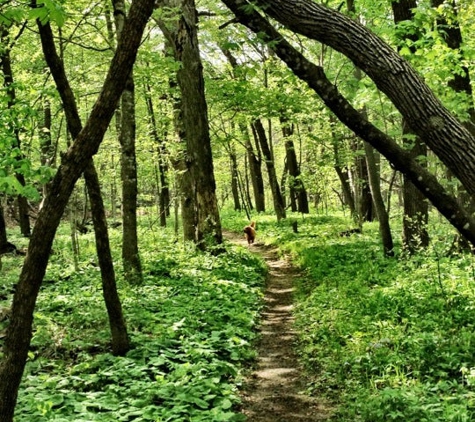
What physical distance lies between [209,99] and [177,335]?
1051 centimetres

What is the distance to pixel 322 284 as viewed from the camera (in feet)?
34.7

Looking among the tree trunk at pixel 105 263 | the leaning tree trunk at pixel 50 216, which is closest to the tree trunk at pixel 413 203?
the tree trunk at pixel 105 263

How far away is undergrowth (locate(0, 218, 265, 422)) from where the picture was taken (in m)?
4.97

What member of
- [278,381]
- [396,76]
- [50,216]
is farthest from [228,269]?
[396,76]

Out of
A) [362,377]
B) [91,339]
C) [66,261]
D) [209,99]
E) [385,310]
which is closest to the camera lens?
[362,377]

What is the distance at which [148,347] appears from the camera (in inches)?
259

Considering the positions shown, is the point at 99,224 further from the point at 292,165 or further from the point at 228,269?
the point at 292,165

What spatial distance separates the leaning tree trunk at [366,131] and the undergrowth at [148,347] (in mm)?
3004

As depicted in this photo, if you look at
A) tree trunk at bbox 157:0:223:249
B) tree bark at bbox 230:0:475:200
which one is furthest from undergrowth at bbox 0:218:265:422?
tree bark at bbox 230:0:475:200

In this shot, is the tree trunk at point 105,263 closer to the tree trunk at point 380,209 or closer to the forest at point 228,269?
the forest at point 228,269

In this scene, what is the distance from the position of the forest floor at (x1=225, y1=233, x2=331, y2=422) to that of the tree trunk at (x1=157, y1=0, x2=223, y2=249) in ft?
12.5

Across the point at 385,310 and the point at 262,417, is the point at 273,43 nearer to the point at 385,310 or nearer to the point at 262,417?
the point at 262,417

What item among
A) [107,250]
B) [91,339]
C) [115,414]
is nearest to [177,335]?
[91,339]

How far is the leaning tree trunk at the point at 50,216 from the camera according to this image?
350 cm
